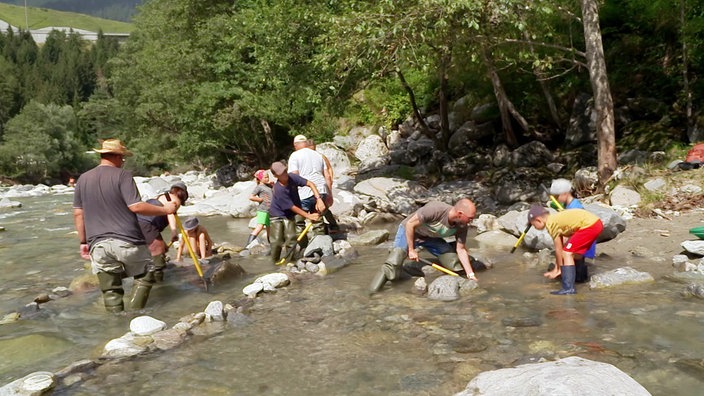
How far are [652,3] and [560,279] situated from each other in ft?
34.4

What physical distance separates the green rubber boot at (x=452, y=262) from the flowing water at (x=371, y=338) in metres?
0.38

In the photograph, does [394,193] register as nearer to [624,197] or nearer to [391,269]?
[624,197]

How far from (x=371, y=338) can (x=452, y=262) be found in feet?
9.04

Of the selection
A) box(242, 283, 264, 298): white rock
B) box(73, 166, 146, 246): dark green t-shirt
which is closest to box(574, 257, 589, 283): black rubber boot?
box(242, 283, 264, 298): white rock

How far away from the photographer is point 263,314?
6773mm

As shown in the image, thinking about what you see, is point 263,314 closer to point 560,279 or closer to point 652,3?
point 560,279

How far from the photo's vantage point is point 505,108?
53.5ft

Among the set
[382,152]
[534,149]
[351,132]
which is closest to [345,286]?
[534,149]

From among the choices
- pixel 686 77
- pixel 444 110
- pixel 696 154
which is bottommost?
pixel 696 154

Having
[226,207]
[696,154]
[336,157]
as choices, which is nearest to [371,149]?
[336,157]

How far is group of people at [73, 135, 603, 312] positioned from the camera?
21.1 feet

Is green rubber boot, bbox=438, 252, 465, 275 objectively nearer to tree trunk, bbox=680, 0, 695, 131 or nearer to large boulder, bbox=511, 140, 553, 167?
large boulder, bbox=511, 140, 553, 167

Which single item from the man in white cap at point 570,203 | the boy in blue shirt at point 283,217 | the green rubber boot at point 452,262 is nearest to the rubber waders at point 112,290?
the boy in blue shirt at point 283,217

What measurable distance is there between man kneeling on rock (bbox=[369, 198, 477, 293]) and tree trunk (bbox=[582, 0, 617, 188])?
6075mm
